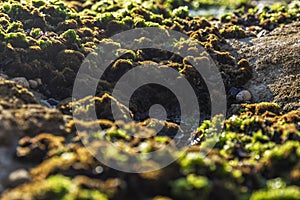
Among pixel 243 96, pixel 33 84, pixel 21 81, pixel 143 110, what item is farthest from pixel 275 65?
pixel 21 81

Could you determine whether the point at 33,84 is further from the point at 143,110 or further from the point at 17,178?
the point at 17,178

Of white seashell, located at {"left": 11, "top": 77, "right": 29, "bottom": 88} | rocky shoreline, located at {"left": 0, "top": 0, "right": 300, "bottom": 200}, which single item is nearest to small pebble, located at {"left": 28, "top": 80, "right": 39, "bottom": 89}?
rocky shoreline, located at {"left": 0, "top": 0, "right": 300, "bottom": 200}

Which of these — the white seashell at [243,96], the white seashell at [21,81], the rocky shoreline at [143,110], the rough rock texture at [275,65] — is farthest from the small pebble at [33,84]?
the rough rock texture at [275,65]

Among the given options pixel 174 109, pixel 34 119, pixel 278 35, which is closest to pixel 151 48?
pixel 174 109

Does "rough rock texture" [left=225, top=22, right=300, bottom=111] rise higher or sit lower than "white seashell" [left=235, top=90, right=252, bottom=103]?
higher

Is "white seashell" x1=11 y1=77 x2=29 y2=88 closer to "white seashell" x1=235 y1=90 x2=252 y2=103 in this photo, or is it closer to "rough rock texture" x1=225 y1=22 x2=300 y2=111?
"white seashell" x1=235 y1=90 x2=252 y2=103

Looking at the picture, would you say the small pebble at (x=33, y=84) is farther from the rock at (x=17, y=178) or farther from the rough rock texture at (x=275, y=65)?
the rough rock texture at (x=275, y=65)
